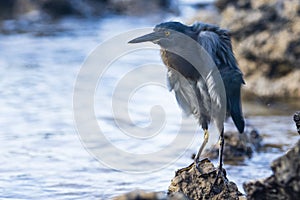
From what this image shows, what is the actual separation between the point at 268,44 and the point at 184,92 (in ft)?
12.1

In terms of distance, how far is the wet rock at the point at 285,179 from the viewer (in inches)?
121

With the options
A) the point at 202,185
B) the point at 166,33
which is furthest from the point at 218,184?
the point at 166,33

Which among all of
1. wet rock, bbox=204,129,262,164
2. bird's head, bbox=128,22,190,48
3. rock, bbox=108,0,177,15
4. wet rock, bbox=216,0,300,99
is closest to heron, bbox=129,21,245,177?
bird's head, bbox=128,22,190,48

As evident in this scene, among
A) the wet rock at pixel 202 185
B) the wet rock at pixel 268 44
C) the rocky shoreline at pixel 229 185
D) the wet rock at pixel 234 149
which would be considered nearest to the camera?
the rocky shoreline at pixel 229 185

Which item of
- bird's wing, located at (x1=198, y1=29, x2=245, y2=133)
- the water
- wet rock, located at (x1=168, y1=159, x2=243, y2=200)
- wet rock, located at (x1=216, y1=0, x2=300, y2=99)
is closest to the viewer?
wet rock, located at (x1=168, y1=159, x2=243, y2=200)

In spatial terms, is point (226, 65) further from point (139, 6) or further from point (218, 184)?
point (139, 6)

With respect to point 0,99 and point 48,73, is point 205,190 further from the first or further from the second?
point 48,73

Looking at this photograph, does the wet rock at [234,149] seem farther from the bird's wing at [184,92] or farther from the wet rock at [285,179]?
the wet rock at [285,179]

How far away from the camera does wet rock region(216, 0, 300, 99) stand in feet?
27.6

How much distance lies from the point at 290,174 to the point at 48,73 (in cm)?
705

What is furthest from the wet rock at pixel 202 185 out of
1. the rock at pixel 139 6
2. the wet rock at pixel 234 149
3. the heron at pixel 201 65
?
the rock at pixel 139 6

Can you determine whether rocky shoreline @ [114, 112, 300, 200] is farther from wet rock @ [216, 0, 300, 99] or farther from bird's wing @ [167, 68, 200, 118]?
wet rock @ [216, 0, 300, 99]

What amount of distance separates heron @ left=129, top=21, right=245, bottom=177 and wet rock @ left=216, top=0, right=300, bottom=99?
3.50 metres

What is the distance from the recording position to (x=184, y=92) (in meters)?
5.12
